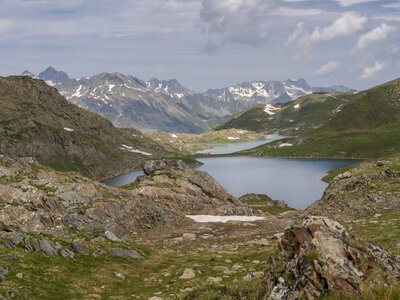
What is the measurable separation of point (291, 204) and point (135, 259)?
382ft

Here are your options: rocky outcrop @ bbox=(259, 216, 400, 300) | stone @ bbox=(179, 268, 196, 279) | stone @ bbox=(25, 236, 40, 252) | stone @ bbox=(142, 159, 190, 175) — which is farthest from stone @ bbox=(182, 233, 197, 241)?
stone @ bbox=(142, 159, 190, 175)

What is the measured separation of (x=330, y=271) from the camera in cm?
1152

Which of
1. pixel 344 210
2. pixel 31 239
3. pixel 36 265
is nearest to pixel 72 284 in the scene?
pixel 36 265

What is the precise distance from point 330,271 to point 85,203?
44.5 metres

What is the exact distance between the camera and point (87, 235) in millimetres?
34406

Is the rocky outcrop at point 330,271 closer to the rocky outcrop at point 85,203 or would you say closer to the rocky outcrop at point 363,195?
the rocky outcrop at point 85,203

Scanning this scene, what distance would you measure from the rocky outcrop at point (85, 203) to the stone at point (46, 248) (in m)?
0.85

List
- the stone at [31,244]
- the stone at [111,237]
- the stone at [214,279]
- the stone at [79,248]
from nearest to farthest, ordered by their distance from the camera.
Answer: the stone at [214,279] → the stone at [31,244] → the stone at [79,248] → the stone at [111,237]

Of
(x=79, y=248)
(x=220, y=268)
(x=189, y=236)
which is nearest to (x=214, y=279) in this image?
(x=220, y=268)

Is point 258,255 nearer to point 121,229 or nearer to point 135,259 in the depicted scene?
A: point 135,259

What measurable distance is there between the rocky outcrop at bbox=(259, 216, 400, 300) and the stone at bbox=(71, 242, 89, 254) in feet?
69.1

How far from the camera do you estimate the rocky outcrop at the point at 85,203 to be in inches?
1486

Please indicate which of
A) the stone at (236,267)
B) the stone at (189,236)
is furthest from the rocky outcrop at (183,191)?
the stone at (236,267)

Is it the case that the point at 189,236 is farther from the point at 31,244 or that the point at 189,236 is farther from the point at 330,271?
the point at 330,271
